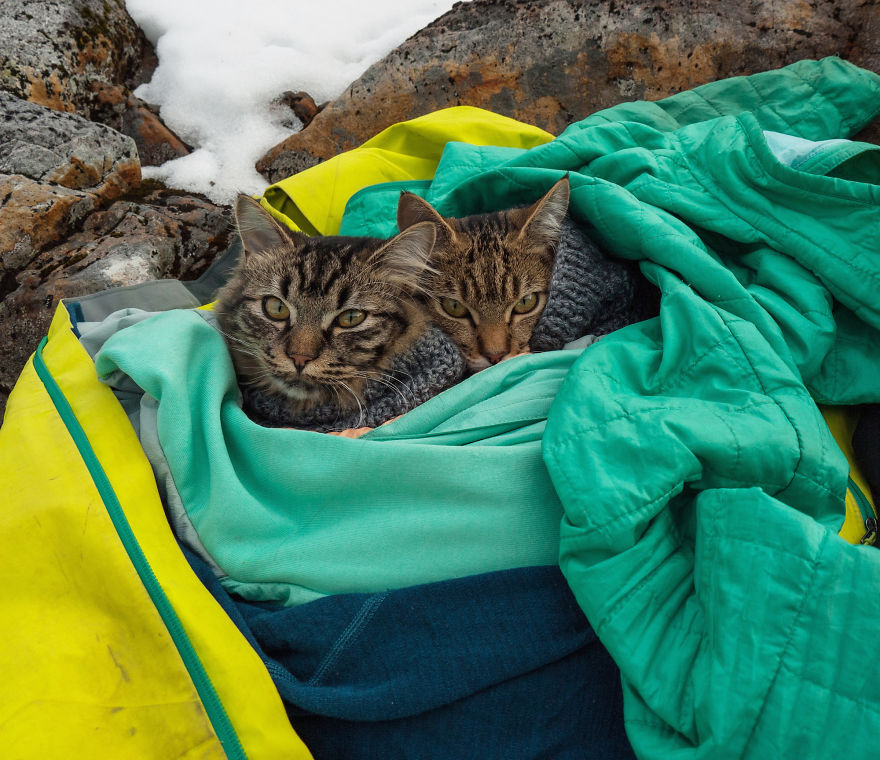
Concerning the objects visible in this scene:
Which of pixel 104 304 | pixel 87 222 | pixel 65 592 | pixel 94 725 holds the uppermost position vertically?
pixel 87 222

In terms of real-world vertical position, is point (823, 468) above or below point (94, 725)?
below

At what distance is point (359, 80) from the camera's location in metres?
3.70

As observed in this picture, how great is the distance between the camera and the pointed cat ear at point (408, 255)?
6.59ft

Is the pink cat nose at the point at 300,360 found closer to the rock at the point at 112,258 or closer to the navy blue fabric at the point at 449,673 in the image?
the navy blue fabric at the point at 449,673

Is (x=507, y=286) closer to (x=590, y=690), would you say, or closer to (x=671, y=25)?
(x=590, y=690)

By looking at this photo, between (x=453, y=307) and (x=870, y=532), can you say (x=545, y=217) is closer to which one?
(x=453, y=307)

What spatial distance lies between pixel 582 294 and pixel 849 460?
937mm

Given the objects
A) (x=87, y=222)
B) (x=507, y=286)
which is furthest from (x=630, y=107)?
(x=87, y=222)

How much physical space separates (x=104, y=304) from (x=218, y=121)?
93.4 inches

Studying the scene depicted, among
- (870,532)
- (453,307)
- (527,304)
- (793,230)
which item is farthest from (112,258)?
(870,532)

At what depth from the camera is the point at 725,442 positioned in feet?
4.38

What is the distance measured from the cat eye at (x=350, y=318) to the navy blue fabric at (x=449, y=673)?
0.97 metres

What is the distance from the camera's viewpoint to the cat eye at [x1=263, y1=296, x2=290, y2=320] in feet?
6.76

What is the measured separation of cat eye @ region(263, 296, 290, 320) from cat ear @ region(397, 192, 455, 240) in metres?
0.52
